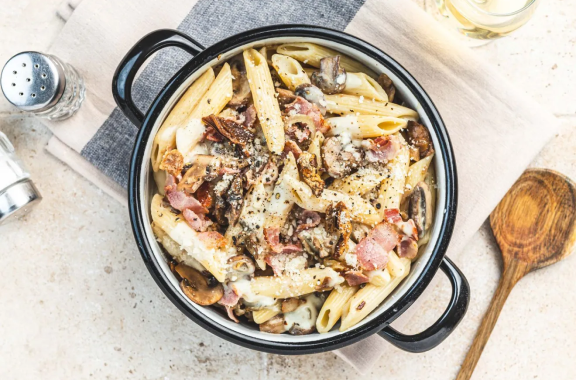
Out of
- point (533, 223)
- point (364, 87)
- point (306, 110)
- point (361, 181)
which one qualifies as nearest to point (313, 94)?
point (306, 110)

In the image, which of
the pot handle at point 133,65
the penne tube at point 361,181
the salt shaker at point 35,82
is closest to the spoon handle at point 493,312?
the penne tube at point 361,181

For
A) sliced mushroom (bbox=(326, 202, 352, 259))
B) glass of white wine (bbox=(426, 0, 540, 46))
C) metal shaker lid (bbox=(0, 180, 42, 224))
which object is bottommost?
metal shaker lid (bbox=(0, 180, 42, 224))

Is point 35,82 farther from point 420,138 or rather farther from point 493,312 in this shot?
point 493,312

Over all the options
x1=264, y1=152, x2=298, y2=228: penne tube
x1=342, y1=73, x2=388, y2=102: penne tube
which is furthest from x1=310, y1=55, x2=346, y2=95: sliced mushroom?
x1=264, y1=152, x2=298, y2=228: penne tube

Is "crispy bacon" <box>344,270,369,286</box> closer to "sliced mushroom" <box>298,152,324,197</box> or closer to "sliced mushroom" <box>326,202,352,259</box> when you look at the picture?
"sliced mushroom" <box>326,202,352,259</box>

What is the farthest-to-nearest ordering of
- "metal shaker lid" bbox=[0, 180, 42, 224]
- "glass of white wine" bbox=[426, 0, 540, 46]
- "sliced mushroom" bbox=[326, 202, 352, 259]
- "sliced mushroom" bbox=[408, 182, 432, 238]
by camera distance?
"metal shaker lid" bbox=[0, 180, 42, 224] < "glass of white wine" bbox=[426, 0, 540, 46] < "sliced mushroom" bbox=[408, 182, 432, 238] < "sliced mushroom" bbox=[326, 202, 352, 259]

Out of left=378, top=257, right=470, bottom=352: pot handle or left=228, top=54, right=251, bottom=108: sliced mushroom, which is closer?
left=378, top=257, right=470, bottom=352: pot handle

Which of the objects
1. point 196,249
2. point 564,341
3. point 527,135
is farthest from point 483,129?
point 196,249
